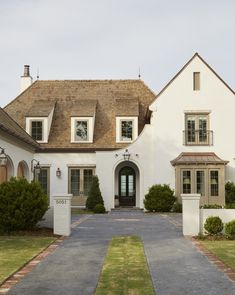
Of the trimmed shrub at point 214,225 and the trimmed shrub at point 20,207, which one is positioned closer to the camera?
the trimmed shrub at point 214,225

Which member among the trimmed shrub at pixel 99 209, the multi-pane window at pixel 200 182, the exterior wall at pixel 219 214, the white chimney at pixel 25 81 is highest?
the white chimney at pixel 25 81

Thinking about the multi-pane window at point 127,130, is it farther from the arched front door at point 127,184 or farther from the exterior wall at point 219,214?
the exterior wall at point 219,214

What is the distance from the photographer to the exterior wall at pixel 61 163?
32469 mm

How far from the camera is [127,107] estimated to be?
110ft

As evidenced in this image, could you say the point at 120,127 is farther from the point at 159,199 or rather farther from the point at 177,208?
the point at 177,208

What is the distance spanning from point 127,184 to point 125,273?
2416 centimetres

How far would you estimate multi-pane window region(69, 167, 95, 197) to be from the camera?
32.7 meters

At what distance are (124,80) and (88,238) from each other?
75.8 feet

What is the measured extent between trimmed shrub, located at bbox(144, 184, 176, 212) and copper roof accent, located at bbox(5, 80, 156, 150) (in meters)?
4.57

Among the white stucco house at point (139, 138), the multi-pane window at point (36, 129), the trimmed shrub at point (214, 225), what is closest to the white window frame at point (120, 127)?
the white stucco house at point (139, 138)

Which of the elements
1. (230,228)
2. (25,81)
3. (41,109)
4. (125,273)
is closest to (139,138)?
(41,109)

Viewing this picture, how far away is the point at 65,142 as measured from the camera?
3278 centimetres

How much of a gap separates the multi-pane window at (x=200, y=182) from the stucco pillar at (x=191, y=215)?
43.9 ft

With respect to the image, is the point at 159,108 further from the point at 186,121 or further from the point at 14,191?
the point at 14,191
